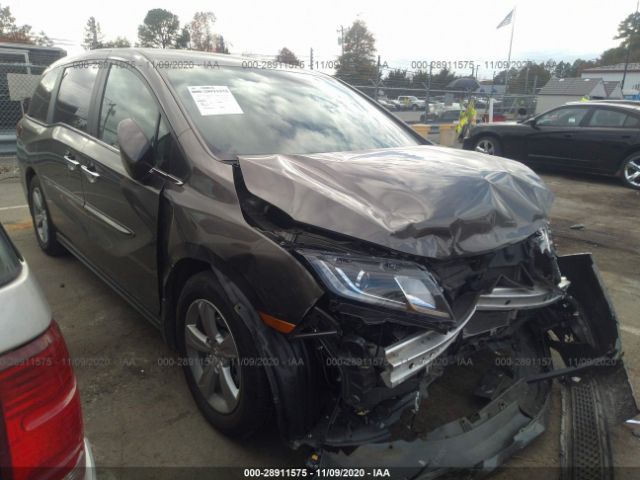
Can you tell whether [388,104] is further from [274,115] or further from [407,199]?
[407,199]

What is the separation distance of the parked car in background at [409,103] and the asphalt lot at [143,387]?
44.1ft

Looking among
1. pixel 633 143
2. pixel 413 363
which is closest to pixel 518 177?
pixel 413 363

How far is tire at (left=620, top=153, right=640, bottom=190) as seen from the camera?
8.73 m

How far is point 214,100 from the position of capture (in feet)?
8.25

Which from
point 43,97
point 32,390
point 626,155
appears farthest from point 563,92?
point 32,390

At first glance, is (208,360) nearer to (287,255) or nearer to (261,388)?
(261,388)

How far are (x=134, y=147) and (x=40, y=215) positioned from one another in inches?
106

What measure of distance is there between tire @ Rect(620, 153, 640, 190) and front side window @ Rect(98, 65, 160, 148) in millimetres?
9126

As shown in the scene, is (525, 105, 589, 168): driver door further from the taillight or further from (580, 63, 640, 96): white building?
(580, 63, 640, 96): white building

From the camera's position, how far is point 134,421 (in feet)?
7.86

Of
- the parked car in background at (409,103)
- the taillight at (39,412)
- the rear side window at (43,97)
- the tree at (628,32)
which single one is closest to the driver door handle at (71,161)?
the rear side window at (43,97)

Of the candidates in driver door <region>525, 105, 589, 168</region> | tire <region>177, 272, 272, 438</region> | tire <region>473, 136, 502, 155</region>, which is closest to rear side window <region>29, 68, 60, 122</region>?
tire <region>177, 272, 272, 438</region>

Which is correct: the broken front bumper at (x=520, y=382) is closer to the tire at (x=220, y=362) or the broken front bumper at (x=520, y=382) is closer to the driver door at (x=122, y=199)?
the tire at (x=220, y=362)

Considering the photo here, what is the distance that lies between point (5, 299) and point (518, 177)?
2.15m
